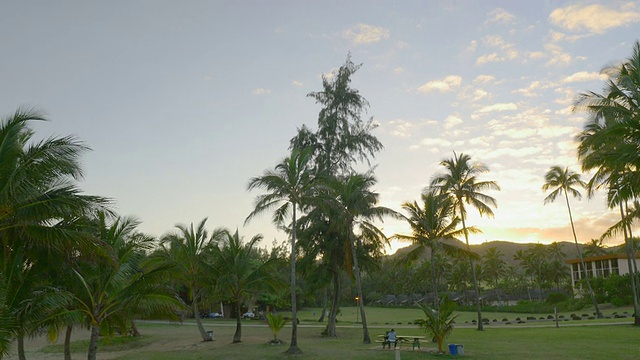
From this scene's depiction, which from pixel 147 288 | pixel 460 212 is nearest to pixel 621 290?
pixel 460 212

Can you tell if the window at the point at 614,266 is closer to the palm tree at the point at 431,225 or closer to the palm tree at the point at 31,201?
the palm tree at the point at 431,225

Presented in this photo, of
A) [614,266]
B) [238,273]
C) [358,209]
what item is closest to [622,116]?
[358,209]

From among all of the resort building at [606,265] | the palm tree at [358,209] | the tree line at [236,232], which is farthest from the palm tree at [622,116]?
the resort building at [606,265]

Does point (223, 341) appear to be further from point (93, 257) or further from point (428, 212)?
point (93, 257)

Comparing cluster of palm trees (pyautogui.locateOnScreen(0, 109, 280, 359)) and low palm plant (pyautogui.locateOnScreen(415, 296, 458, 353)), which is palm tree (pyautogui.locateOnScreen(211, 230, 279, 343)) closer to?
cluster of palm trees (pyautogui.locateOnScreen(0, 109, 280, 359))

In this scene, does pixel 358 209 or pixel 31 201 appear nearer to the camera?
pixel 31 201

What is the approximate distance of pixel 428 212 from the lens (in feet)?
118

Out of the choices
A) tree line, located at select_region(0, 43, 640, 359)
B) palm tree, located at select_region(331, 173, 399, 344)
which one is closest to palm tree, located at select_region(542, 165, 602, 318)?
tree line, located at select_region(0, 43, 640, 359)

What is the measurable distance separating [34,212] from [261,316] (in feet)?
179

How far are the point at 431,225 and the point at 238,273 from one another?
46.2 ft

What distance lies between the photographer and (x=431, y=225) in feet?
117

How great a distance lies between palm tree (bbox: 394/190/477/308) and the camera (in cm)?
3578

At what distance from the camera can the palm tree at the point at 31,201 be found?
1211 centimetres

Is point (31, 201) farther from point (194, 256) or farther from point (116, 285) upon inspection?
point (194, 256)
